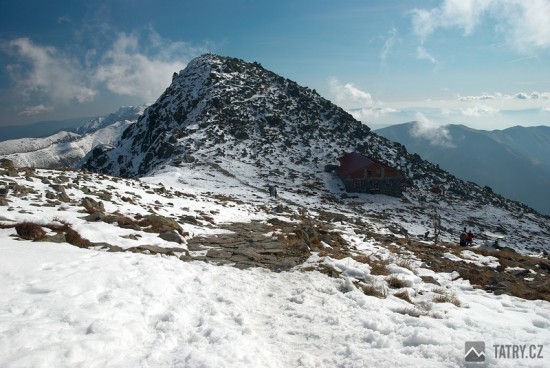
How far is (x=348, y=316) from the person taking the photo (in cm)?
782

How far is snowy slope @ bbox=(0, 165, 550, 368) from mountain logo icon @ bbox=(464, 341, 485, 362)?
123 mm

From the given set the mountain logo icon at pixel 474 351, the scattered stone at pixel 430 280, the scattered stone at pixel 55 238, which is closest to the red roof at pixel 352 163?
the scattered stone at pixel 430 280

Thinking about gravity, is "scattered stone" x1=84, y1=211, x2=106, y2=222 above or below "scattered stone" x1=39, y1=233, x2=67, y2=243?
above

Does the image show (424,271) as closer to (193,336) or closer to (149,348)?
(193,336)

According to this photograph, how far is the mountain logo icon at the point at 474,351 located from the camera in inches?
222

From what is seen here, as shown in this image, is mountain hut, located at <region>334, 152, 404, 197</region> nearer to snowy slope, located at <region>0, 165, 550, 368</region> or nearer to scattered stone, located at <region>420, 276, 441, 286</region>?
snowy slope, located at <region>0, 165, 550, 368</region>

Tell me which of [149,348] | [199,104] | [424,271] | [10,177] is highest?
[199,104]

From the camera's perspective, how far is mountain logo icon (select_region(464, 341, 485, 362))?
564 centimetres

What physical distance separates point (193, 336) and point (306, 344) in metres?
2.30

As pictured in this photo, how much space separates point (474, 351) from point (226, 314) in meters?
5.14

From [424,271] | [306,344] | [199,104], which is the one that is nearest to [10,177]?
[306,344]

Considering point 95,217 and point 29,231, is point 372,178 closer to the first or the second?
point 95,217

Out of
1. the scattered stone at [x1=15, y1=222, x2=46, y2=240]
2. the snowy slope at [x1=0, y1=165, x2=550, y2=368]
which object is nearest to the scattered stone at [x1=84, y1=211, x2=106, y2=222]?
the snowy slope at [x1=0, y1=165, x2=550, y2=368]

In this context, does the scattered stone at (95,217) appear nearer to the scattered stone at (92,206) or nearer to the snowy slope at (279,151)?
the scattered stone at (92,206)
